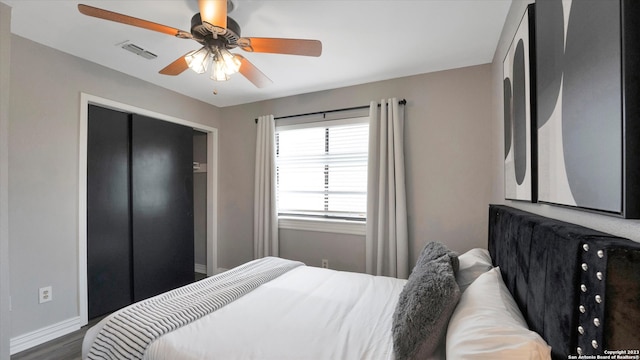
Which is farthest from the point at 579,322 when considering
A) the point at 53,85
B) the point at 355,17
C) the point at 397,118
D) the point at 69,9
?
the point at 53,85

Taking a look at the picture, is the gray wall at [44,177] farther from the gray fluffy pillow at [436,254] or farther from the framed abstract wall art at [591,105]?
the framed abstract wall art at [591,105]

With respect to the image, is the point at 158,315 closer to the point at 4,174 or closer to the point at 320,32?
the point at 4,174

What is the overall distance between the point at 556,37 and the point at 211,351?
5.99ft

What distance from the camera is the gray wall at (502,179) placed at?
0.64 metres

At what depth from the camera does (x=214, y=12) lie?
1.33 meters

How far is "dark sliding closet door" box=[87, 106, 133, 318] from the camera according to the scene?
8.30ft

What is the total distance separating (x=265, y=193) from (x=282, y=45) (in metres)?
2.09

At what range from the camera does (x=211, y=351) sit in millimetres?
1128

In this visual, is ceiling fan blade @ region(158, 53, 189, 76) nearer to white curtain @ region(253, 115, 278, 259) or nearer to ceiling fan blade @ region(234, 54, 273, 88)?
ceiling fan blade @ region(234, 54, 273, 88)

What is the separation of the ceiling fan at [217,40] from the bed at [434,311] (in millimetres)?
1428

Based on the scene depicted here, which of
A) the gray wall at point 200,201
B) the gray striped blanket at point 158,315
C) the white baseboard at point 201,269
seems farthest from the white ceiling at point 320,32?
the white baseboard at point 201,269

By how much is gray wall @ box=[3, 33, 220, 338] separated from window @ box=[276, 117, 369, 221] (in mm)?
2046

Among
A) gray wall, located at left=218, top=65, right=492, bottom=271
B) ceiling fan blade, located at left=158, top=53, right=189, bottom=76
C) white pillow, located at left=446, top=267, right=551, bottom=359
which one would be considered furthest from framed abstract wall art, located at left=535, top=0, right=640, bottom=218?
ceiling fan blade, located at left=158, top=53, right=189, bottom=76

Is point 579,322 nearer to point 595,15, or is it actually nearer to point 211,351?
point 595,15
